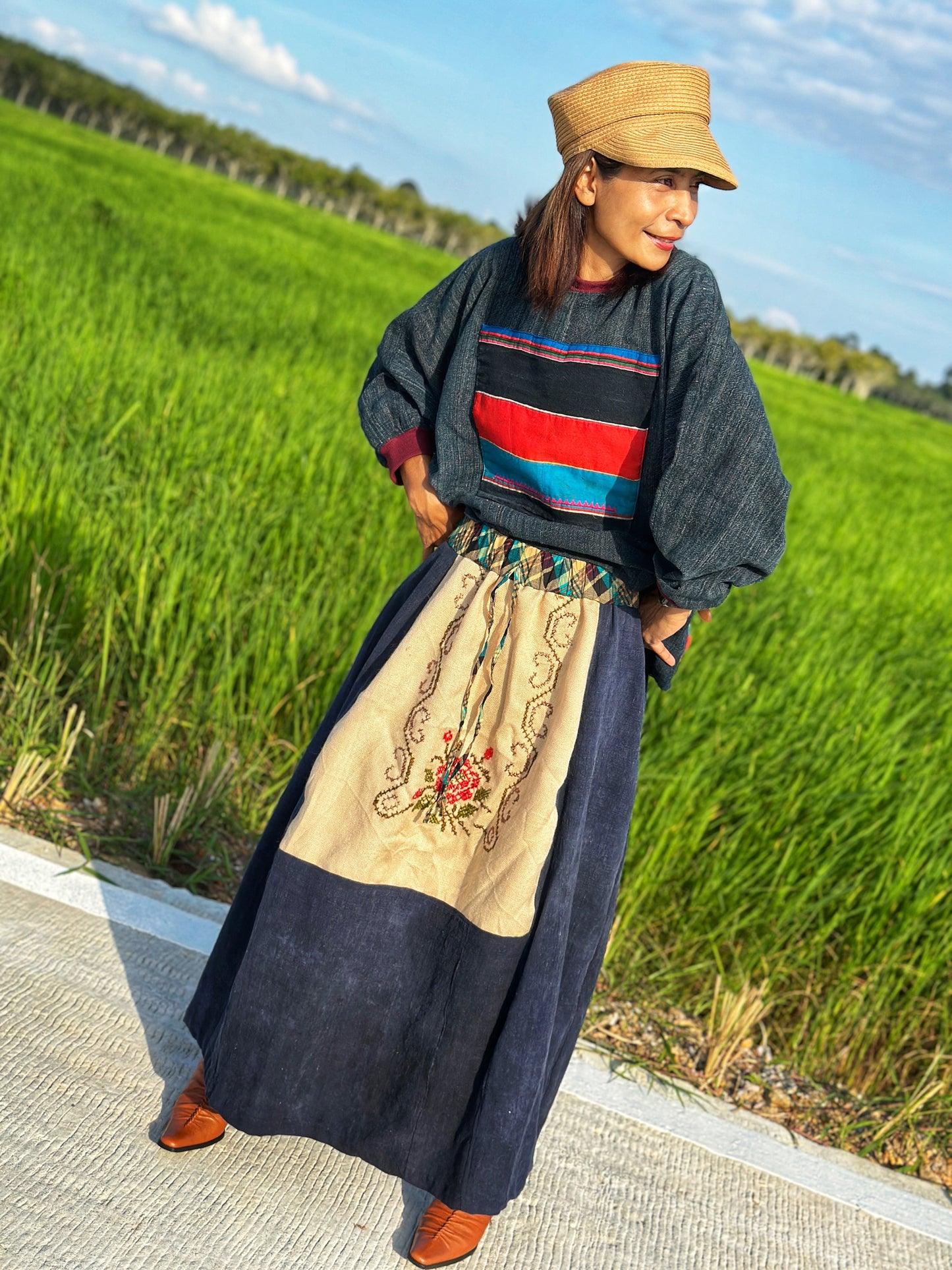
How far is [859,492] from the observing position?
939 cm

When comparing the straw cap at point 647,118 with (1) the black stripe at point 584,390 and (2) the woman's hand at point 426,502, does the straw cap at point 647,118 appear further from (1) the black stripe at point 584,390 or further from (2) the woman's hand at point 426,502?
(2) the woman's hand at point 426,502

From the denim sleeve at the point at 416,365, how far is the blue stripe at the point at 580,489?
0.20m

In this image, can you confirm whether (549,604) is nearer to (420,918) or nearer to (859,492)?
(420,918)

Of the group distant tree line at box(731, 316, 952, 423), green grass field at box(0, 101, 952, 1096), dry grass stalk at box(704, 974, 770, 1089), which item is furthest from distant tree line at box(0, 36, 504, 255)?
dry grass stalk at box(704, 974, 770, 1089)

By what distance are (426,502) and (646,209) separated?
1.54 ft

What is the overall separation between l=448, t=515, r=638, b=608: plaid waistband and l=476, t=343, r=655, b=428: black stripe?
0.17 meters

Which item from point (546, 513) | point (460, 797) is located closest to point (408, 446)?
point (546, 513)

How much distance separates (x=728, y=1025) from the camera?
197cm

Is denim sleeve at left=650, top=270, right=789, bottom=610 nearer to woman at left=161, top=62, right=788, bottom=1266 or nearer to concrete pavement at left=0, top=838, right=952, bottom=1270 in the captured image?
woman at left=161, top=62, right=788, bottom=1266

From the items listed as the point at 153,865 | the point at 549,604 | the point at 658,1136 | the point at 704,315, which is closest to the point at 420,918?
the point at 549,604

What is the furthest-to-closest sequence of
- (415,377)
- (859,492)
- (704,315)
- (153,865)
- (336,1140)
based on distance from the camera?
(859,492) < (153,865) < (415,377) < (336,1140) < (704,315)

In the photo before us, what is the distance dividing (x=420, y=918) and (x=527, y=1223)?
480 mm

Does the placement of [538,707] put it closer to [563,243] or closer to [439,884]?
[439,884]

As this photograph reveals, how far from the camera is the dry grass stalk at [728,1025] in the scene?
1942 millimetres
